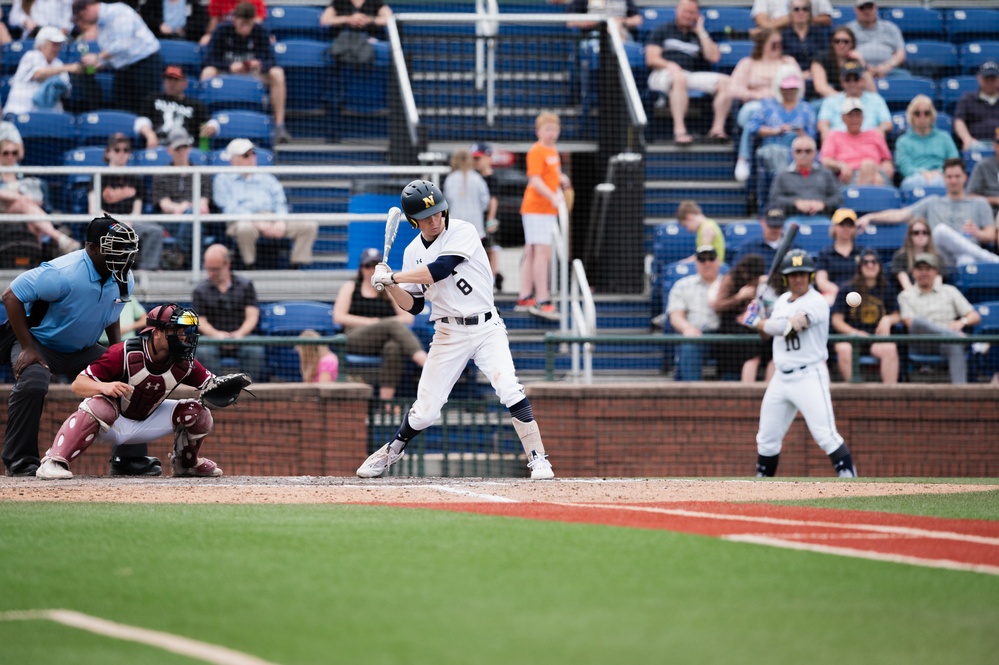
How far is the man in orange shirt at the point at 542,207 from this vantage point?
508 inches

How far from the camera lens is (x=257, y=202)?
43.0ft

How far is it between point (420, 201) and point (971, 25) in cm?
1152

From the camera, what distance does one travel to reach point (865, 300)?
12141mm

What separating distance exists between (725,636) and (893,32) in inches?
541

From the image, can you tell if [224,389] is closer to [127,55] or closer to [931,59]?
[127,55]

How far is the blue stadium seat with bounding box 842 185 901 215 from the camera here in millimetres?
13398

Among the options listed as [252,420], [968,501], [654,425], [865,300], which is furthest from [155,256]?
[968,501]

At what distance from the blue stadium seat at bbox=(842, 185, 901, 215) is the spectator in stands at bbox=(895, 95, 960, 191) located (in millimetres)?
753

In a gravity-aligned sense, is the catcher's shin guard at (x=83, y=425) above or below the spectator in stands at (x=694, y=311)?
below

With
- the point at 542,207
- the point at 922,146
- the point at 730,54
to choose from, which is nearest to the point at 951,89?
the point at 922,146

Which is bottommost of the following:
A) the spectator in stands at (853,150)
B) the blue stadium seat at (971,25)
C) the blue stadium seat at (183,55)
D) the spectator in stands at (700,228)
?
the spectator in stands at (700,228)

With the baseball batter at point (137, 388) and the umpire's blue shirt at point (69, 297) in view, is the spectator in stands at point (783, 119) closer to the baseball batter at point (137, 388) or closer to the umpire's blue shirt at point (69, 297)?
the baseball batter at point (137, 388)

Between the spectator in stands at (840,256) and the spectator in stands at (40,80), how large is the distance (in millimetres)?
8381

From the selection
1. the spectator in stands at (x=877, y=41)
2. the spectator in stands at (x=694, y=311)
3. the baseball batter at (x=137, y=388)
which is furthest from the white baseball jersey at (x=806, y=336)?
the spectator in stands at (x=877, y=41)
